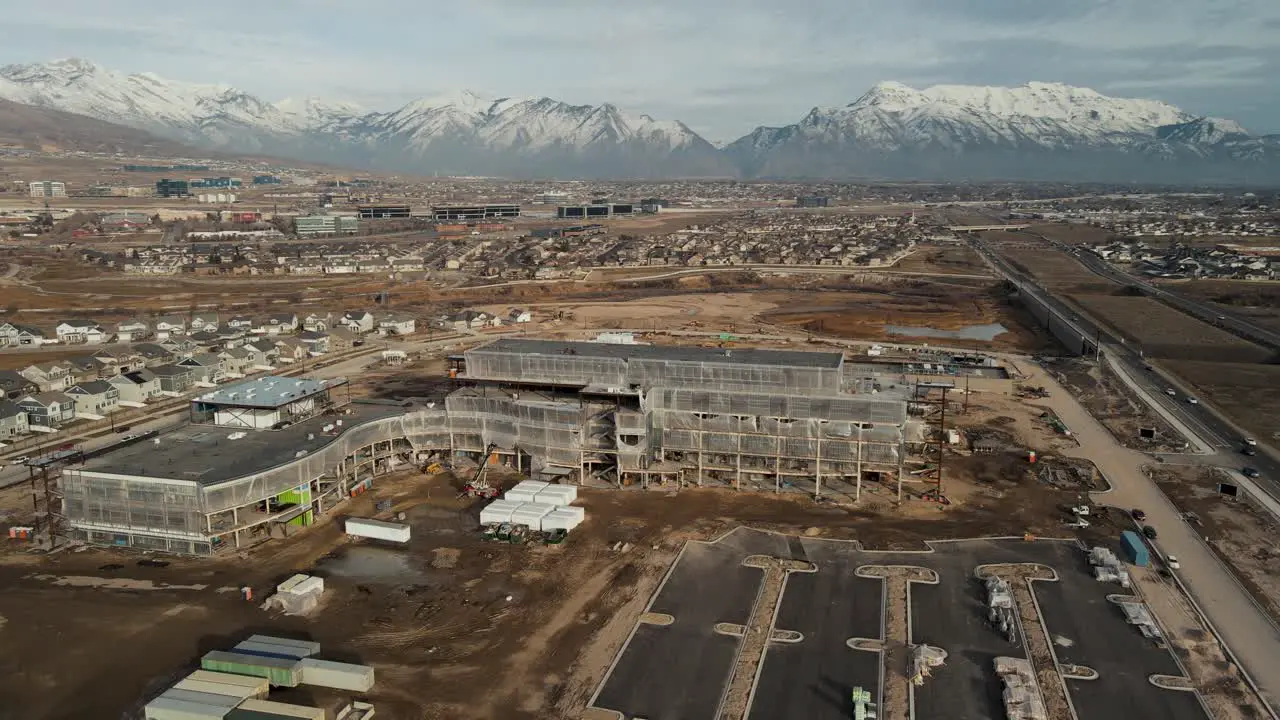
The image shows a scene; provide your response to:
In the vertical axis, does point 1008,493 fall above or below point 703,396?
below

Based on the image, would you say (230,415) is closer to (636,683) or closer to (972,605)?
(636,683)

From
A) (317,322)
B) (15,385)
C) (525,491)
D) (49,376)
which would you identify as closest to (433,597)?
(525,491)

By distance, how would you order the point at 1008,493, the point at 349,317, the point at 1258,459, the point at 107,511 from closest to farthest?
the point at 107,511 → the point at 1008,493 → the point at 1258,459 → the point at 349,317

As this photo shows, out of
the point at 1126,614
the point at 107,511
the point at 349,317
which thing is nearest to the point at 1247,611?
the point at 1126,614

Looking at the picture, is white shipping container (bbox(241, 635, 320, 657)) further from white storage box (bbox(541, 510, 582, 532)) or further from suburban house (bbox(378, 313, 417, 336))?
suburban house (bbox(378, 313, 417, 336))

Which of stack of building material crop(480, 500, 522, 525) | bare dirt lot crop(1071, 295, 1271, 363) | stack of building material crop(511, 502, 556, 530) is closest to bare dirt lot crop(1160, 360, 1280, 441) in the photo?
bare dirt lot crop(1071, 295, 1271, 363)

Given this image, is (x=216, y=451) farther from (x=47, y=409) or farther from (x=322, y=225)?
(x=322, y=225)

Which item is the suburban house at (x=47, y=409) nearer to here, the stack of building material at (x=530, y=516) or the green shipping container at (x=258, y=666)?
the stack of building material at (x=530, y=516)

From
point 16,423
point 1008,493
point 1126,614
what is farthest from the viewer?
point 16,423
